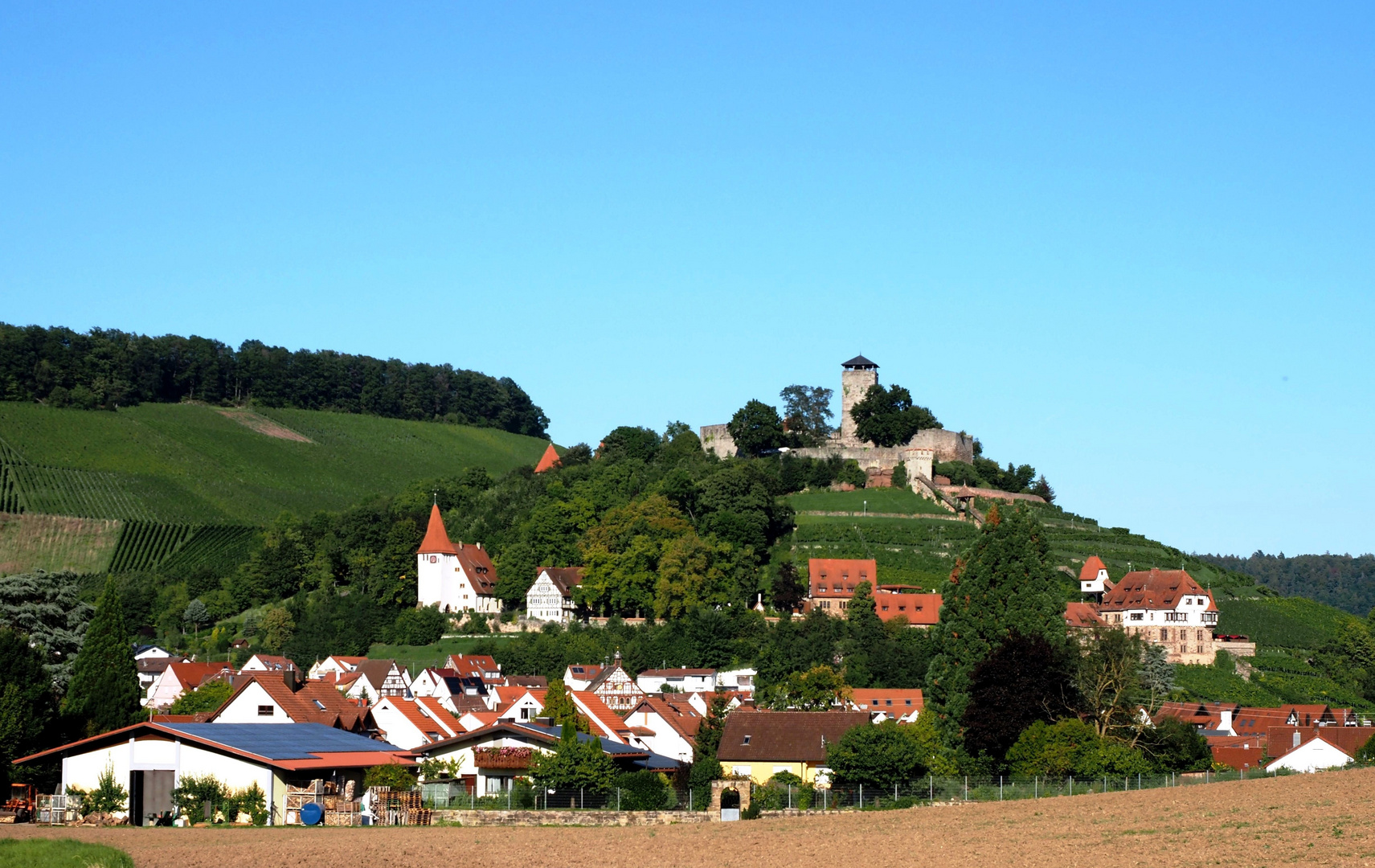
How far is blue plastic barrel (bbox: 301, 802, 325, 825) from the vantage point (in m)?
38.2

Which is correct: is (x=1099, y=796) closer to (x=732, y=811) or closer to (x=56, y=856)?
(x=732, y=811)

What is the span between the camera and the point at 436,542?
10625cm

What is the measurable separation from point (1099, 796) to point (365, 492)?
114888 millimetres


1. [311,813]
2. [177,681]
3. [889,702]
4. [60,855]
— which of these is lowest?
[311,813]

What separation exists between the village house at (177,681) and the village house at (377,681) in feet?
19.7

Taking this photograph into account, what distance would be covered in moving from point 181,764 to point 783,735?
914 inches

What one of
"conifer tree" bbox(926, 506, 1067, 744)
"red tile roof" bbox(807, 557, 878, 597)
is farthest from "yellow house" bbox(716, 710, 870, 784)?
"red tile roof" bbox(807, 557, 878, 597)

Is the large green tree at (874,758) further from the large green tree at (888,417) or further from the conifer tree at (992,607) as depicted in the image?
the large green tree at (888,417)

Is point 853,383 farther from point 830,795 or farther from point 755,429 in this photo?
point 830,795

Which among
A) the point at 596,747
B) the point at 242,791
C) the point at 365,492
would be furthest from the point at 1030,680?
the point at 365,492

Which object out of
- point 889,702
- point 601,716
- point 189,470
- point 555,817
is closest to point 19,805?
point 555,817

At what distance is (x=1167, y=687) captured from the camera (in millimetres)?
81688

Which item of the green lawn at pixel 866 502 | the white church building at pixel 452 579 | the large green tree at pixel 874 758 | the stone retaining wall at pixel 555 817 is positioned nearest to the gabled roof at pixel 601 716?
the large green tree at pixel 874 758

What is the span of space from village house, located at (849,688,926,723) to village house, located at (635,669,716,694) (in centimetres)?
947
